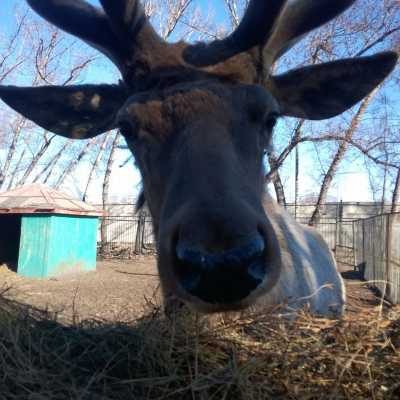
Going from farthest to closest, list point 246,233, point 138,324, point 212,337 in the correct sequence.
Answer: point 138,324 → point 212,337 → point 246,233

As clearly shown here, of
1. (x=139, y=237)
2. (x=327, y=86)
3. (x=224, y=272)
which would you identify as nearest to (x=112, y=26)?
(x=327, y=86)

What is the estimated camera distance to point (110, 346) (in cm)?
259

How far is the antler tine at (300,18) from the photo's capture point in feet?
13.1

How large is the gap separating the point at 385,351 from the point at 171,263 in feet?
4.03

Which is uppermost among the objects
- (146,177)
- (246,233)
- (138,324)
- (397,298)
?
(146,177)

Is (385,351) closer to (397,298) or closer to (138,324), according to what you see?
(138,324)

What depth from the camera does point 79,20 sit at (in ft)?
13.3

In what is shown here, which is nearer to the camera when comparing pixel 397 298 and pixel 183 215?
pixel 183 215

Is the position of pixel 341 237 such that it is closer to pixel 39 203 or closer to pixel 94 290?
pixel 94 290

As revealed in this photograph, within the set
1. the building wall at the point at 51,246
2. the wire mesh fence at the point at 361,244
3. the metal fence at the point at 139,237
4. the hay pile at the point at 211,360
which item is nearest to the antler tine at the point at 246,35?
the wire mesh fence at the point at 361,244

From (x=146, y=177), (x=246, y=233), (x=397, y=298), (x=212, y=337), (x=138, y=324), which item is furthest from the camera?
(x=397, y=298)

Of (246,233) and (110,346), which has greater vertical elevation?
(246,233)

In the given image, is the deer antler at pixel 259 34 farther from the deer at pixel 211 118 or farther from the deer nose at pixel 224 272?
the deer nose at pixel 224 272

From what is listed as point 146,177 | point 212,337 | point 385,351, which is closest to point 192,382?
point 212,337
